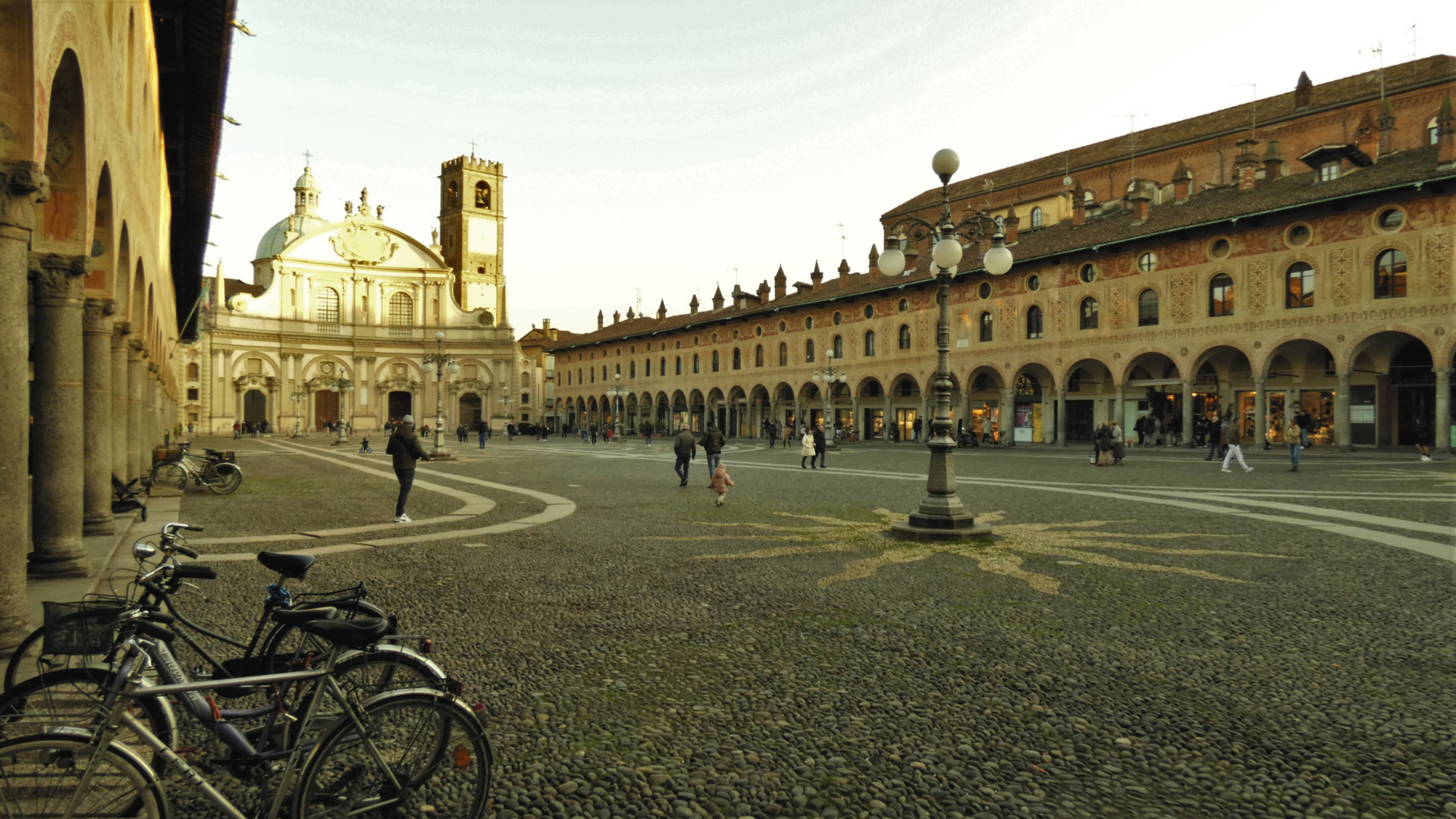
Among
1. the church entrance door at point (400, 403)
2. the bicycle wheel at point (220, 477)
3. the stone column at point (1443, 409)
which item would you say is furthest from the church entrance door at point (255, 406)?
the stone column at point (1443, 409)

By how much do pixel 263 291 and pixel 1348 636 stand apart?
7851 centimetres

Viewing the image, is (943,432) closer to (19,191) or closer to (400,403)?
(19,191)

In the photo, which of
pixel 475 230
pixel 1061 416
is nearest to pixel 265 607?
pixel 1061 416

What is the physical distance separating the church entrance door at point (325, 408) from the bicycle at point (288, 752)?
244ft

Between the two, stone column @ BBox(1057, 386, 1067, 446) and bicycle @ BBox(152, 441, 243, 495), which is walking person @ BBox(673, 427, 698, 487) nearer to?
bicycle @ BBox(152, 441, 243, 495)

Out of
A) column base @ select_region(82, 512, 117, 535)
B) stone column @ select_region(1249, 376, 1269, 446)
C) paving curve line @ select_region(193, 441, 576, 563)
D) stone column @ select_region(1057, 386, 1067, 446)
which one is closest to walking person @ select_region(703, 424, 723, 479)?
paving curve line @ select_region(193, 441, 576, 563)

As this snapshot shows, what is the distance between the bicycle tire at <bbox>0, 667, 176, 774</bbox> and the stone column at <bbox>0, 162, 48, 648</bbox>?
113 inches

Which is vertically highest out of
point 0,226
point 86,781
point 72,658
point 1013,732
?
point 0,226

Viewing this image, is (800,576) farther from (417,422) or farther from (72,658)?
(417,422)

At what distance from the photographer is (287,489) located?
16875mm

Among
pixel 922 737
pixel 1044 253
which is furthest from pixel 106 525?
pixel 1044 253

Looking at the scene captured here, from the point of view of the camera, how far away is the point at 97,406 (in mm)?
9094

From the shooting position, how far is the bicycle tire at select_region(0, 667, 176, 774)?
8.11 feet

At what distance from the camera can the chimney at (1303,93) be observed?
38469 mm
